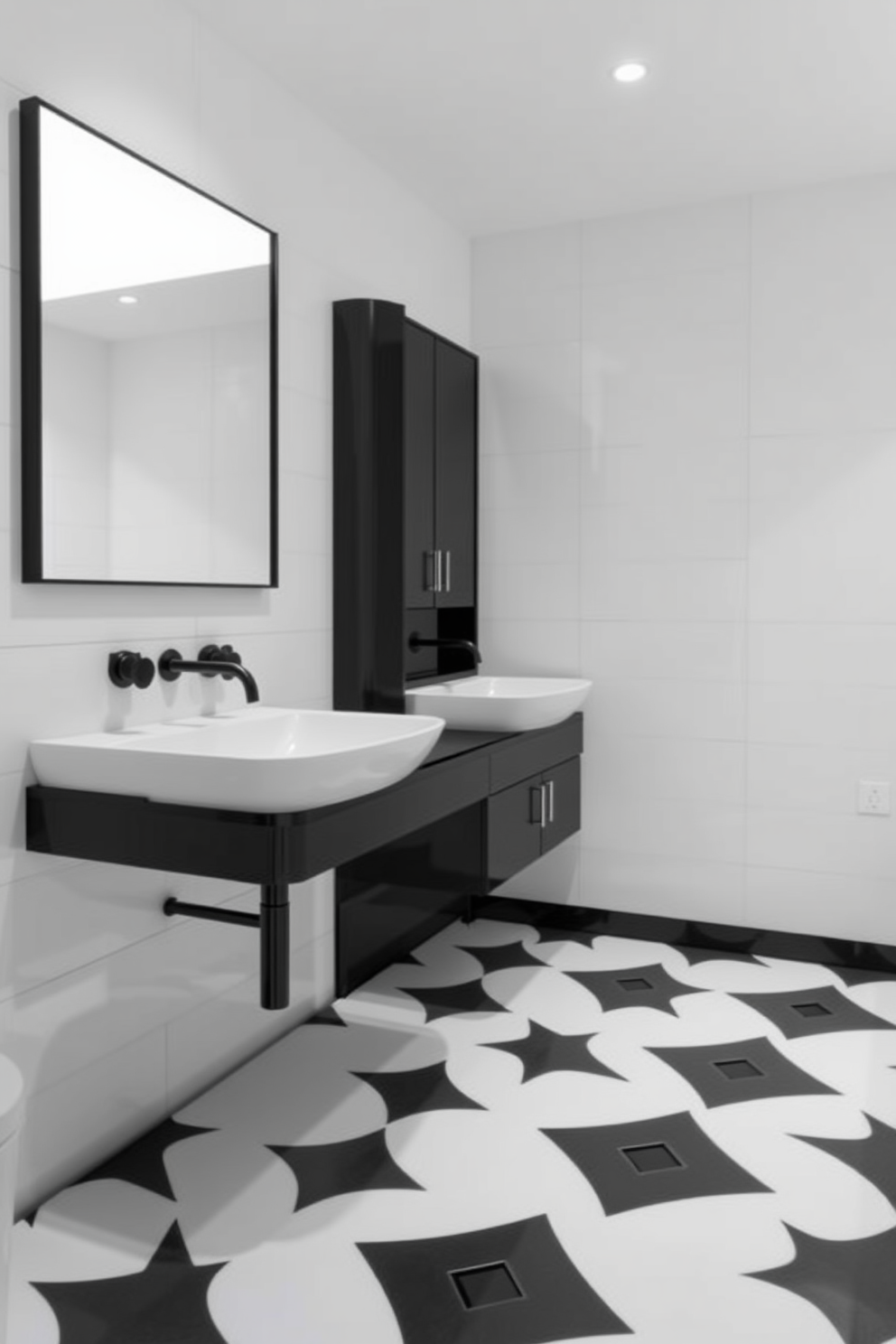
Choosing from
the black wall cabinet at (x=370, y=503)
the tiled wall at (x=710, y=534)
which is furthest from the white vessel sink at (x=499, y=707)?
the tiled wall at (x=710, y=534)

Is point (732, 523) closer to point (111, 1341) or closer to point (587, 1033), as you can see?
point (587, 1033)

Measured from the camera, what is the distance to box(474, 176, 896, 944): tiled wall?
328cm

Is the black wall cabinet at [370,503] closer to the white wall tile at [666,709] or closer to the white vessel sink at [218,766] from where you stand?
the white vessel sink at [218,766]

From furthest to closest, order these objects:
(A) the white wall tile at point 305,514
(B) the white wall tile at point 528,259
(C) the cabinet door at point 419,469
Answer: (B) the white wall tile at point 528,259 → (C) the cabinet door at point 419,469 → (A) the white wall tile at point 305,514

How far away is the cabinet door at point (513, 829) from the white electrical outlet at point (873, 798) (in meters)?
1.00

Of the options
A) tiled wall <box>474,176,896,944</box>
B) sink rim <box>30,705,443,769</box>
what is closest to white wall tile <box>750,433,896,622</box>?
tiled wall <box>474,176,896,944</box>

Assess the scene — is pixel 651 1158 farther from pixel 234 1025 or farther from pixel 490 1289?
pixel 234 1025

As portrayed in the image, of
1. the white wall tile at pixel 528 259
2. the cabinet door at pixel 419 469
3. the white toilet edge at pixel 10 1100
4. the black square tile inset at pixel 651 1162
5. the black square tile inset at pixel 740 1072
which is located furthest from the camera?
the white wall tile at pixel 528 259

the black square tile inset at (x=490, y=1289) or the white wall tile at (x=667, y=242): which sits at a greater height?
the white wall tile at (x=667, y=242)

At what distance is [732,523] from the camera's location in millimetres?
3438

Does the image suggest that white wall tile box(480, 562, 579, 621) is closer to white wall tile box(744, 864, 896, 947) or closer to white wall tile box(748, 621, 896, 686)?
white wall tile box(748, 621, 896, 686)

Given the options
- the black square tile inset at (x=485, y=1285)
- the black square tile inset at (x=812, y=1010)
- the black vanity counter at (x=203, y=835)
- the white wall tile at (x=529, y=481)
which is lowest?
the black square tile inset at (x=485, y=1285)

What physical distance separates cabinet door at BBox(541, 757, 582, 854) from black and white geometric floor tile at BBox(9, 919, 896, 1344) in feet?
1.71

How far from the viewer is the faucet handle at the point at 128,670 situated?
2172 millimetres
